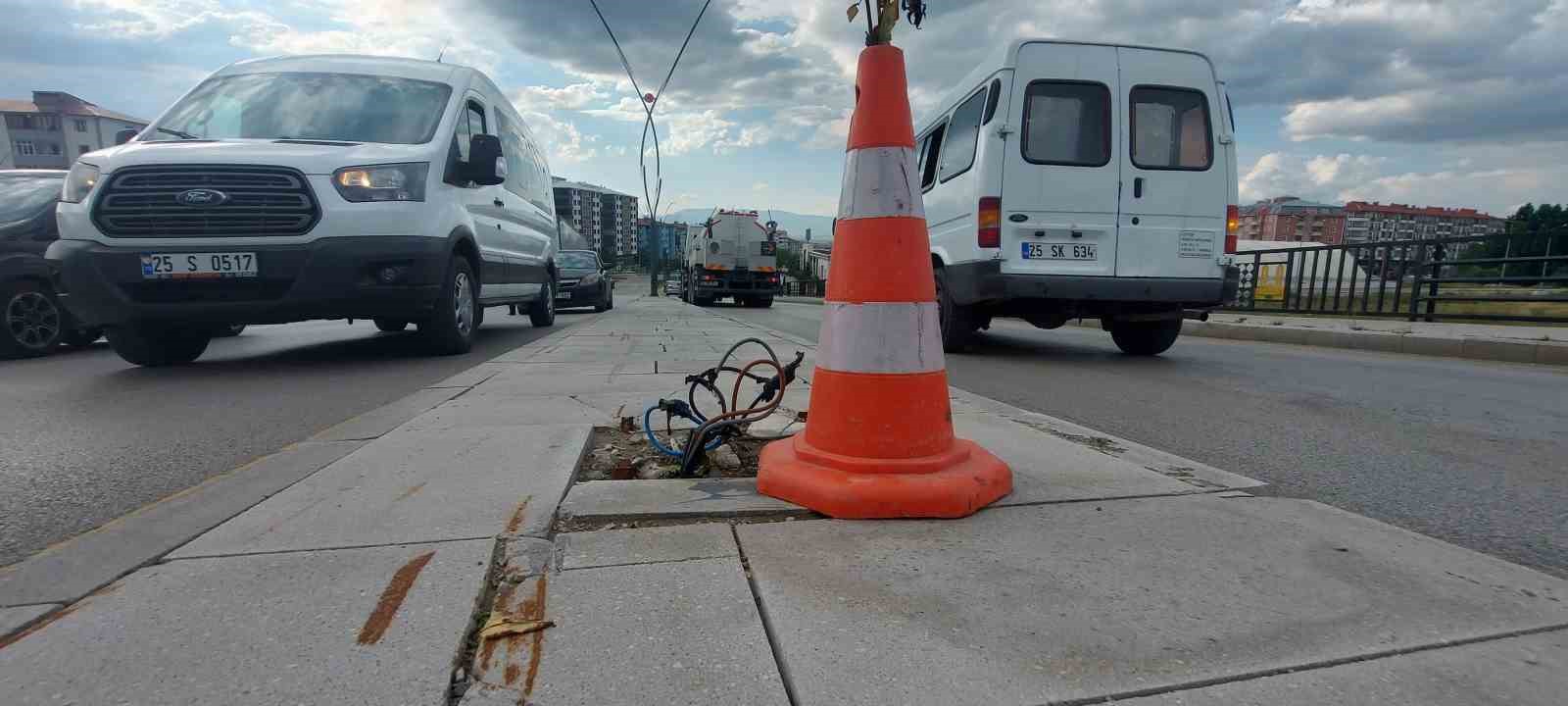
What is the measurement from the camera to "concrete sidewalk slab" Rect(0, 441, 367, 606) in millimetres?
1379

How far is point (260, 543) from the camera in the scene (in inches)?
60.9

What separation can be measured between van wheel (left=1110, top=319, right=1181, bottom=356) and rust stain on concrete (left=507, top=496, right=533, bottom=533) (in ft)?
18.9

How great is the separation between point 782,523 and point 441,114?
4.80 meters

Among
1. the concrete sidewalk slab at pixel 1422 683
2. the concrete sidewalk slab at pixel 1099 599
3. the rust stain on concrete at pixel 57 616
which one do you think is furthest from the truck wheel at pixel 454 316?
the concrete sidewalk slab at pixel 1422 683

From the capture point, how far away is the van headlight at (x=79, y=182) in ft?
13.6

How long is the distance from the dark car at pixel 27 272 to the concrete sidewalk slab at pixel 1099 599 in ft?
23.3

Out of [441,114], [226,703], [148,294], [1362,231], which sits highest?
[1362,231]

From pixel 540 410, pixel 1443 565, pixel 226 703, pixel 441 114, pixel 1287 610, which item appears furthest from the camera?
pixel 441 114

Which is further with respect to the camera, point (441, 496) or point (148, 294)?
point (148, 294)

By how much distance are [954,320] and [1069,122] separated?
1.77 meters

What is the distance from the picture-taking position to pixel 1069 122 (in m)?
5.45

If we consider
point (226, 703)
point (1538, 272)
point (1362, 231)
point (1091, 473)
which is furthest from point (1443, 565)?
point (1362, 231)

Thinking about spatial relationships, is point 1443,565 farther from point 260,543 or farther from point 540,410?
point 540,410

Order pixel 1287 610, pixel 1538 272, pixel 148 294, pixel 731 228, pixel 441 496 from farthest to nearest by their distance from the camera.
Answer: pixel 731 228
pixel 1538 272
pixel 148 294
pixel 441 496
pixel 1287 610
